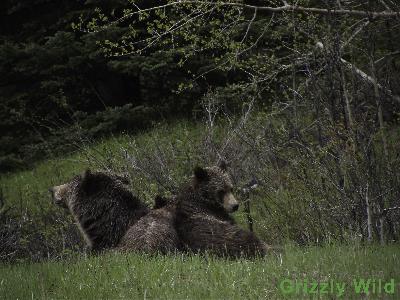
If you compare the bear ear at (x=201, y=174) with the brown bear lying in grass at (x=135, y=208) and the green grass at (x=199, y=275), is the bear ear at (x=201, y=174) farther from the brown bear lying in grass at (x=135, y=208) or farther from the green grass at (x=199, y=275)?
the green grass at (x=199, y=275)

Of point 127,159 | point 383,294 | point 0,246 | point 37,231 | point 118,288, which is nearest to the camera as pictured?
point 383,294

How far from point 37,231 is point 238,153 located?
416 cm

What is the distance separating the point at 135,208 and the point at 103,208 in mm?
437

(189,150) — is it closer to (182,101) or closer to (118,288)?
(182,101)

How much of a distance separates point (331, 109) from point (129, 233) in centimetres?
328

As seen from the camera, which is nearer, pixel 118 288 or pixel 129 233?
pixel 118 288

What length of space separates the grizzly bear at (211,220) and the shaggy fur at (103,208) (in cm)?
71

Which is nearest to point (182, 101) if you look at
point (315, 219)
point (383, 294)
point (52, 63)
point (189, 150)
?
point (52, 63)

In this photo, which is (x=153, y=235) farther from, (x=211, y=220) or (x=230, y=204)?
(x=230, y=204)

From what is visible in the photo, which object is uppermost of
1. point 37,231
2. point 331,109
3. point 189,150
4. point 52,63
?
point 52,63

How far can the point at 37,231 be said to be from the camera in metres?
12.4

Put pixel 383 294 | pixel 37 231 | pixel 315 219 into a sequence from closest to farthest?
pixel 383 294
pixel 315 219
pixel 37 231

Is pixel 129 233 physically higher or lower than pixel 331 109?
lower

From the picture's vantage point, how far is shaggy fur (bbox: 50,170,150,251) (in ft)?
31.5
